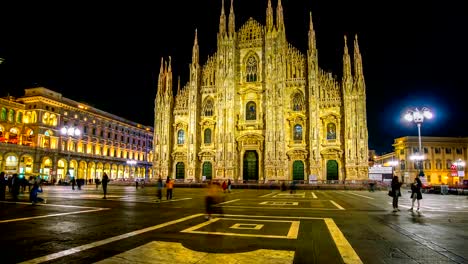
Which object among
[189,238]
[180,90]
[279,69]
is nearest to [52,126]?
[180,90]

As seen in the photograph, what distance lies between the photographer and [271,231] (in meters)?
8.70

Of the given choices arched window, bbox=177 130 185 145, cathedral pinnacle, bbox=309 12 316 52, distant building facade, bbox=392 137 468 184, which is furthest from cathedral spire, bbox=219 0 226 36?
distant building facade, bbox=392 137 468 184

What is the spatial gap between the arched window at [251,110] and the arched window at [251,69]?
380cm

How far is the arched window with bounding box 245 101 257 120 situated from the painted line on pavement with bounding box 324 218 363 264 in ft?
132

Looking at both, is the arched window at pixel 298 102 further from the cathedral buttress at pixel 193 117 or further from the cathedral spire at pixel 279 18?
the cathedral buttress at pixel 193 117

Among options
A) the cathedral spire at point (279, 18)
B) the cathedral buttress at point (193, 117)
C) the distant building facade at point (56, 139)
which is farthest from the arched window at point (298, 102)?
the distant building facade at point (56, 139)

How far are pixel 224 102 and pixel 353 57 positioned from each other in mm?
20006

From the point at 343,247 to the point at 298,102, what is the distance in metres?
42.3

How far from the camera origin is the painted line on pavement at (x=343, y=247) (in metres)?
5.86

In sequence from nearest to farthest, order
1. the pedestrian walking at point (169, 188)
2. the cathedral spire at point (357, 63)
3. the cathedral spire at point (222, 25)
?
the pedestrian walking at point (169, 188)
the cathedral spire at point (357, 63)
the cathedral spire at point (222, 25)

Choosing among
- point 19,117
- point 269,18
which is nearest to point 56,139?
point 19,117

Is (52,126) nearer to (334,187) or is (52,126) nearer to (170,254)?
(334,187)

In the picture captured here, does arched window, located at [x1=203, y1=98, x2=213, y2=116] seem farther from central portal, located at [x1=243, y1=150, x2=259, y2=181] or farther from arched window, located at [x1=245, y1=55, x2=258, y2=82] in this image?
central portal, located at [x1=243, y1=150, x2=259, y2=181]

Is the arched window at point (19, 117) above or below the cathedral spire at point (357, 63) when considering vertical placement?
below
